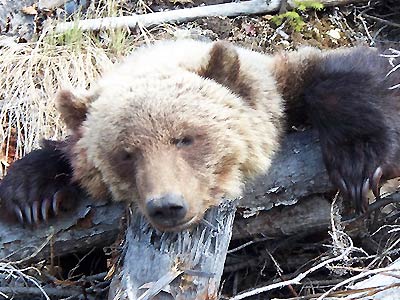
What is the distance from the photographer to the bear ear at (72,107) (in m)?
3.69

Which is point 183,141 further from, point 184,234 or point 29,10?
point 29,10

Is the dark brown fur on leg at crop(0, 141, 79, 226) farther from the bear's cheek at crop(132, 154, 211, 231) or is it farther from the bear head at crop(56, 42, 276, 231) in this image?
the bear's cheek at crop(132, 154, 211, 231)

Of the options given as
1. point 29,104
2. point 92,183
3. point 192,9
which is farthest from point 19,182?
point 192,9

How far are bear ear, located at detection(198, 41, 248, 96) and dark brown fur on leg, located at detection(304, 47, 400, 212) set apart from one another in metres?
0.40

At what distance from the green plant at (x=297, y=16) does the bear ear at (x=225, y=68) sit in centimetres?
259

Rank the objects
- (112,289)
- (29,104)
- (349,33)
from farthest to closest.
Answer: (349,33)
(29,104)
(112,289)

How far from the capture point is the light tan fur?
10.6 feet

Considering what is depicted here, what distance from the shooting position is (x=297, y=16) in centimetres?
611

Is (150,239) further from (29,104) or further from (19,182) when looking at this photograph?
(29,104)

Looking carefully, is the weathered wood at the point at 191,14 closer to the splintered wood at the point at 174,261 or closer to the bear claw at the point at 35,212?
the bear claw at the point at 35,212

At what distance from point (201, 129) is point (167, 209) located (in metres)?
0.51

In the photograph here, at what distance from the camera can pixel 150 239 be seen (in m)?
3.22

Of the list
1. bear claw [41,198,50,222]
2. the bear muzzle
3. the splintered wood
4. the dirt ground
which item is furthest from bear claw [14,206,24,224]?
the dirt ground

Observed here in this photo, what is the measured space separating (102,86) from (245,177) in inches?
33.7
